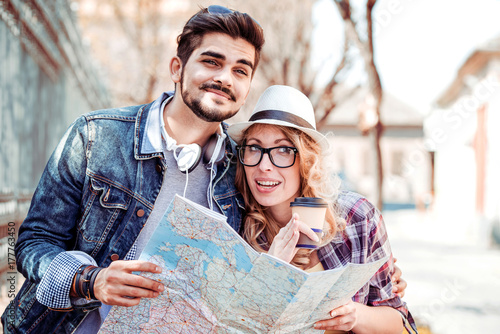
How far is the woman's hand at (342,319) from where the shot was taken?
1.80 m

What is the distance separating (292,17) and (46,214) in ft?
27.1

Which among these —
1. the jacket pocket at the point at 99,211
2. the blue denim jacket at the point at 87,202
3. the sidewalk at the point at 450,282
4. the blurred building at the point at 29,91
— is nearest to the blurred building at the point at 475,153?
the sidewalk at the point at 450,282

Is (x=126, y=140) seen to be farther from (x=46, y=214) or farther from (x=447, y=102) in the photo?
(x=447, y=102)

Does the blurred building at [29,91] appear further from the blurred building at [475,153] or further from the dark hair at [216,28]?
the blurred building at [475,153]

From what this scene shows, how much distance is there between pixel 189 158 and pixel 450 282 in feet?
26.0

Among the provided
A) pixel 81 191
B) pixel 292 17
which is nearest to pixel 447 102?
pixel 292 17

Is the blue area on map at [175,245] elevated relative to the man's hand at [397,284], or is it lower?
elevated

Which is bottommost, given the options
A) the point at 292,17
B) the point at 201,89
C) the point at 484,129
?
the point at 484,129

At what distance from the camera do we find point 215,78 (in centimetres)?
228

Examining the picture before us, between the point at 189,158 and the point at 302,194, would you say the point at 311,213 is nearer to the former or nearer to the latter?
the point at 302,194

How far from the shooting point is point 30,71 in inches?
186

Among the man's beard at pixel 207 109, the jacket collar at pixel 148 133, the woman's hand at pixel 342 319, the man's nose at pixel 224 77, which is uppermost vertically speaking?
the man's nose at pixel 224 77

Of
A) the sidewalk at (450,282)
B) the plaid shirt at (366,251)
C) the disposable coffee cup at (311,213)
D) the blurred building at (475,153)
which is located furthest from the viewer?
the blurred building at (475,153)

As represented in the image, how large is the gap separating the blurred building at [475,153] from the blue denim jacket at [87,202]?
37.9 ft
